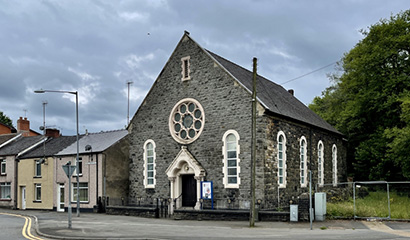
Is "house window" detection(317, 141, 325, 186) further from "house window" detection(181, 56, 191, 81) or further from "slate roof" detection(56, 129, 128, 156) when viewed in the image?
"slate roof" detection(56, 129, 128, 156)

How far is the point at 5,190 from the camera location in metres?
41.4

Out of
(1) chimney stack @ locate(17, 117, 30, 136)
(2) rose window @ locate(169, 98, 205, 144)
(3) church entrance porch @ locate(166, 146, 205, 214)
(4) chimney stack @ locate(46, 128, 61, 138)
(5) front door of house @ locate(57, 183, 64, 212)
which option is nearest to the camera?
(3) church entrance porch @ locate(166, 146, 205, 214)

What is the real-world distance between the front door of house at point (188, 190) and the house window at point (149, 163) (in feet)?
9.40

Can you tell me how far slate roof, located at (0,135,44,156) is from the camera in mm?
41188


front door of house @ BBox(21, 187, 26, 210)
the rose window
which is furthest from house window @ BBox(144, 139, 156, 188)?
front door of house @ BBox(21, 187, 26, 210)

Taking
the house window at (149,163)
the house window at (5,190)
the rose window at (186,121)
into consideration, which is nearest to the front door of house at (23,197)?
the house window at (5,190)

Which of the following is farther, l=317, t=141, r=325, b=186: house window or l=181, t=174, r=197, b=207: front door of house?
l=317, t=141, r=325, b=186: house window

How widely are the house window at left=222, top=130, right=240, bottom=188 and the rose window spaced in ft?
7.52

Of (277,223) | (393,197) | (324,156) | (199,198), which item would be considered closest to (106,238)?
(277,223)

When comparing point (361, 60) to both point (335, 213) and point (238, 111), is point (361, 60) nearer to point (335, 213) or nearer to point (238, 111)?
point (238, 111)

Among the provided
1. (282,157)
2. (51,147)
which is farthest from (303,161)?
(51,147)

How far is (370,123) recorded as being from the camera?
41844mm

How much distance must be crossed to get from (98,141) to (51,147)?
6.30 metres

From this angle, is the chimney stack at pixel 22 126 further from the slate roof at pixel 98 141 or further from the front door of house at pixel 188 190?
the front door of house at pixel 188 190
